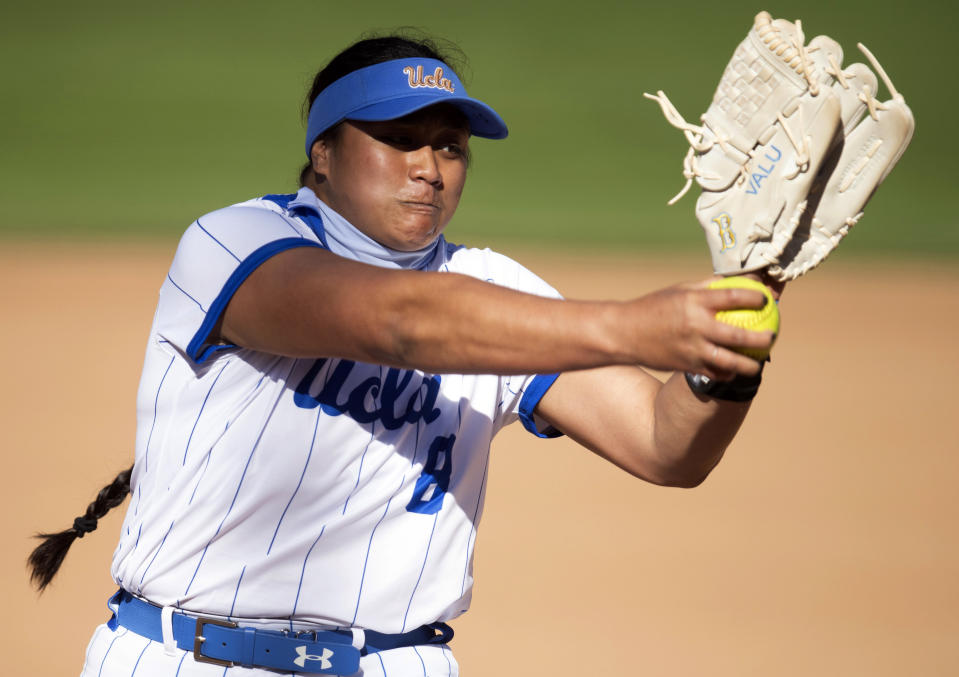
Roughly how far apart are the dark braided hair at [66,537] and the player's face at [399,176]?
0.76m

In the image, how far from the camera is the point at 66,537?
7.43 feet

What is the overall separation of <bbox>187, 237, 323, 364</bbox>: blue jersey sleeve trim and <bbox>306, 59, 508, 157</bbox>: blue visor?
1.42 ft

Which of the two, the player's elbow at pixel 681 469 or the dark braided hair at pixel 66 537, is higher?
the player's elbow at pixel 681 469

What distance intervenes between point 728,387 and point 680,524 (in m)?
3.52

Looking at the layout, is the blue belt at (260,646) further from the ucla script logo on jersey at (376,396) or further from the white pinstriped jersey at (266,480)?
the ucla script logo on jersey at (376,396)

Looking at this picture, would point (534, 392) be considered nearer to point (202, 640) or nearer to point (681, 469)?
point (681, 469)

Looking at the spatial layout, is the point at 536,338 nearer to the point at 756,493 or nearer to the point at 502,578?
the point at 502,578

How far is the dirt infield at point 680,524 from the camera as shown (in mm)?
4105

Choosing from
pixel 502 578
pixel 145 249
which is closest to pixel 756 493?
pixel 502 578

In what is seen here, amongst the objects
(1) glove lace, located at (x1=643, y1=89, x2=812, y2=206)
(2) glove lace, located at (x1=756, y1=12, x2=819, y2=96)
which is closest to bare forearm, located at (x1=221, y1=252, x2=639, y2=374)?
(1) glove lace, located at (x1=643, y1=89, x2=812, y2=206)

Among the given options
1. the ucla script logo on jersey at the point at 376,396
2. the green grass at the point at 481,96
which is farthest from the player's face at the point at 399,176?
the green grass at the point at 481,96

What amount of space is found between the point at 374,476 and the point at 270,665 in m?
0.37

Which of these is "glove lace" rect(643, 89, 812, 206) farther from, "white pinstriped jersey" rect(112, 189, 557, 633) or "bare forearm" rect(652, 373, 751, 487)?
"white pinstriped jersey" rect(112, 189, 557, 633)

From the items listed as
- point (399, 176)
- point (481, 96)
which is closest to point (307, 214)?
point (399, 176)
